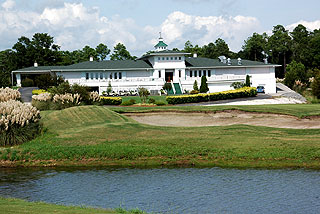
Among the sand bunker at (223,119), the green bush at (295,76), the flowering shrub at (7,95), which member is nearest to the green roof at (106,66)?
the green bush at (295,76)

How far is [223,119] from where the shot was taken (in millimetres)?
35125

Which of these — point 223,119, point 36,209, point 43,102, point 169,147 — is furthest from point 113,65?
point 36,209

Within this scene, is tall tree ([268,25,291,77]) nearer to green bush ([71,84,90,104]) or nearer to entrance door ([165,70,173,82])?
entrance door ([165,70,173,82])

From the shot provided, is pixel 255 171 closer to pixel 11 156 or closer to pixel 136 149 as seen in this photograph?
pixel 136 149

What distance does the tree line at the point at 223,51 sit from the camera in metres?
99.5

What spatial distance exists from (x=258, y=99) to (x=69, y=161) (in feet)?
112

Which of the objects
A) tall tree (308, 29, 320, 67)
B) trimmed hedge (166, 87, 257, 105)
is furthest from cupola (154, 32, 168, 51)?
tall tree (308, 29, 320, 67)

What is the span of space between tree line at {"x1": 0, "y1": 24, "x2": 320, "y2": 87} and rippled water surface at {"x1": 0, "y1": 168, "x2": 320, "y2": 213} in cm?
7963

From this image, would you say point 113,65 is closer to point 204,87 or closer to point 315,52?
point 204,87

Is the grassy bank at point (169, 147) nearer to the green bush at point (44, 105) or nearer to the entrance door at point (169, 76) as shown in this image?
the green bush at point (44, 105)

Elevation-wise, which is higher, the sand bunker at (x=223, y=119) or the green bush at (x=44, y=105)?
the green bush at (x=44, y=105)

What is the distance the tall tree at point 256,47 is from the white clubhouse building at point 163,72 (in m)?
38.0

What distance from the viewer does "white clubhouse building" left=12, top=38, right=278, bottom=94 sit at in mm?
68688

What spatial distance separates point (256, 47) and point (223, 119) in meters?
84.0
